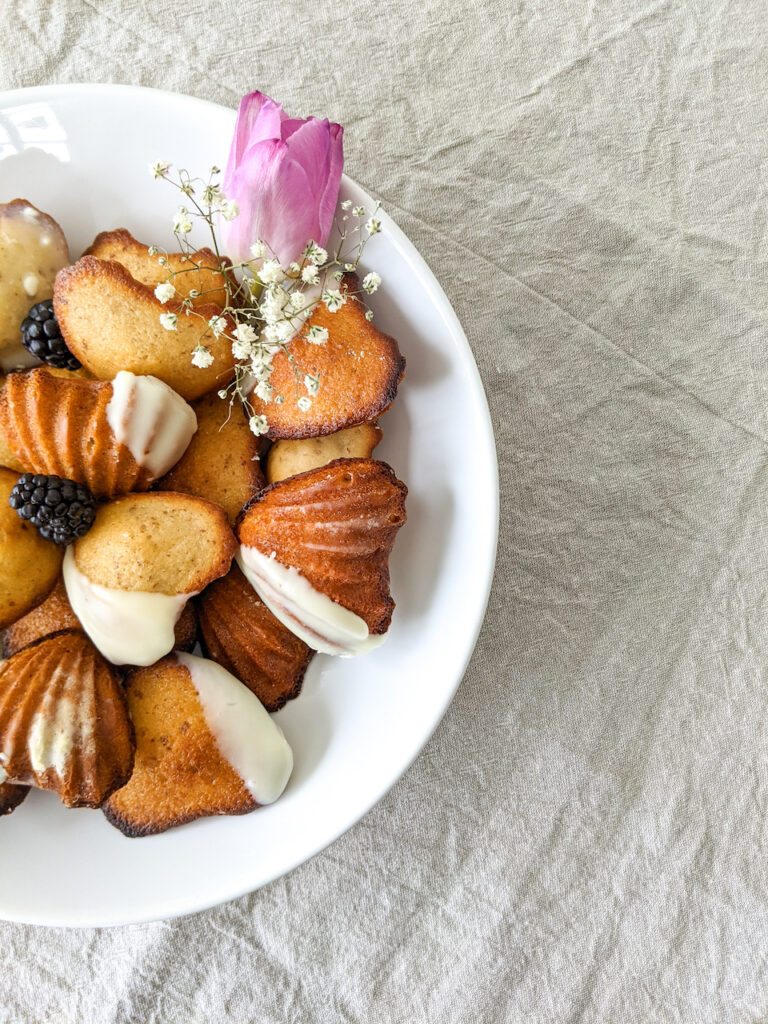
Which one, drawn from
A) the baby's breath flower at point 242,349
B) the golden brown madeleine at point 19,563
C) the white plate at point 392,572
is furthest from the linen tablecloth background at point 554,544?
the golden brown madeleine at point 19,563

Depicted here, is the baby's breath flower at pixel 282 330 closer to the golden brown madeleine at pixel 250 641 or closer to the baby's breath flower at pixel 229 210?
the baby's breath flower at pixel 229 210

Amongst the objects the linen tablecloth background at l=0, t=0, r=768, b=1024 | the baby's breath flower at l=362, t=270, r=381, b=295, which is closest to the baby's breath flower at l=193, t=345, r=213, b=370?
the baby's breath flower at l=362, t=270, r=381, b=295

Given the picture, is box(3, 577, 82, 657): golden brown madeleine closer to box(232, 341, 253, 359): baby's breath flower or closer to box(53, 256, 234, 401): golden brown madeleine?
box(53, 256, 234, 401): golden brown madeleine

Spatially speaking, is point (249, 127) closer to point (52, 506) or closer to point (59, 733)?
point (52, 506)

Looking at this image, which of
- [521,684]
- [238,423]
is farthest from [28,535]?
[521,684]

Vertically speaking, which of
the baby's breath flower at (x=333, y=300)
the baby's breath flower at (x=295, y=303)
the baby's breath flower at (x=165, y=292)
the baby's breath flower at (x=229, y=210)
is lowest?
the baby's breath flower at (x=295, y=303)

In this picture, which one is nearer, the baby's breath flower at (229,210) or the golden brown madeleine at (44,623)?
the baby's breath flower at (229,210)
